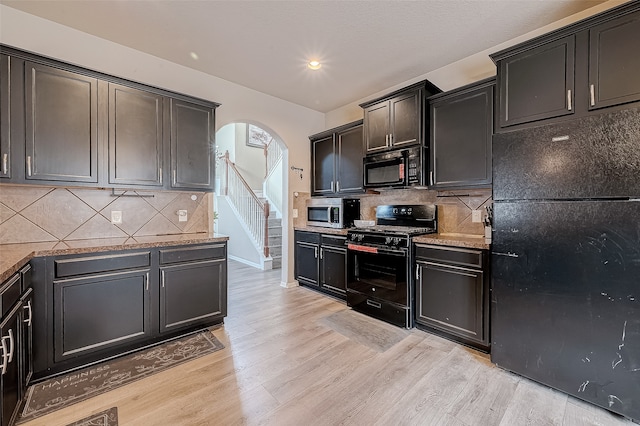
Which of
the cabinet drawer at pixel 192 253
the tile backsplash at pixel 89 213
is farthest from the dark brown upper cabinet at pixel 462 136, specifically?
the tile backsplash at pixel 89 213

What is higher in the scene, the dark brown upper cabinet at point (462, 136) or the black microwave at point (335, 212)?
the dark brown upper cabinet at point (462, 136)

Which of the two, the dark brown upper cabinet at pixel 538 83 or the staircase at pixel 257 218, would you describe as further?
the staircase at pixel 257 218

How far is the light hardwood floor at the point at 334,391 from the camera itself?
66.2 inches

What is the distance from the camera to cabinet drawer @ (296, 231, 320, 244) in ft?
13.3

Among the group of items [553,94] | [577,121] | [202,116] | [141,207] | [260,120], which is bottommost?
[141,207]

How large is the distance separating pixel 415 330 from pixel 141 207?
3.12 meters

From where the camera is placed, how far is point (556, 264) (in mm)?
1874

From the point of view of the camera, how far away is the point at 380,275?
3.17 meters

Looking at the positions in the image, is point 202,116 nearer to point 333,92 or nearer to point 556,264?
point 333,92

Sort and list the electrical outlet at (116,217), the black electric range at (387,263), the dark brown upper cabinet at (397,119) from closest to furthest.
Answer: the electrical outlet at (116,217)
the black electric range at (387,263)
the dark brown upper cabinet at (397,119)

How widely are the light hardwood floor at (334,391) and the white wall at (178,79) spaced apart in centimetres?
213

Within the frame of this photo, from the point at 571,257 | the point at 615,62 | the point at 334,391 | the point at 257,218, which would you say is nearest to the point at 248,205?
the point at 257,218

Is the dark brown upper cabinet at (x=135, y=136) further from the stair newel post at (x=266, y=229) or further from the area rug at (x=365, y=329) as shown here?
the stair newel post at (x=266, y=229)

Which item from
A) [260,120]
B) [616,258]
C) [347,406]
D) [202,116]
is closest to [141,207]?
[202,116]
